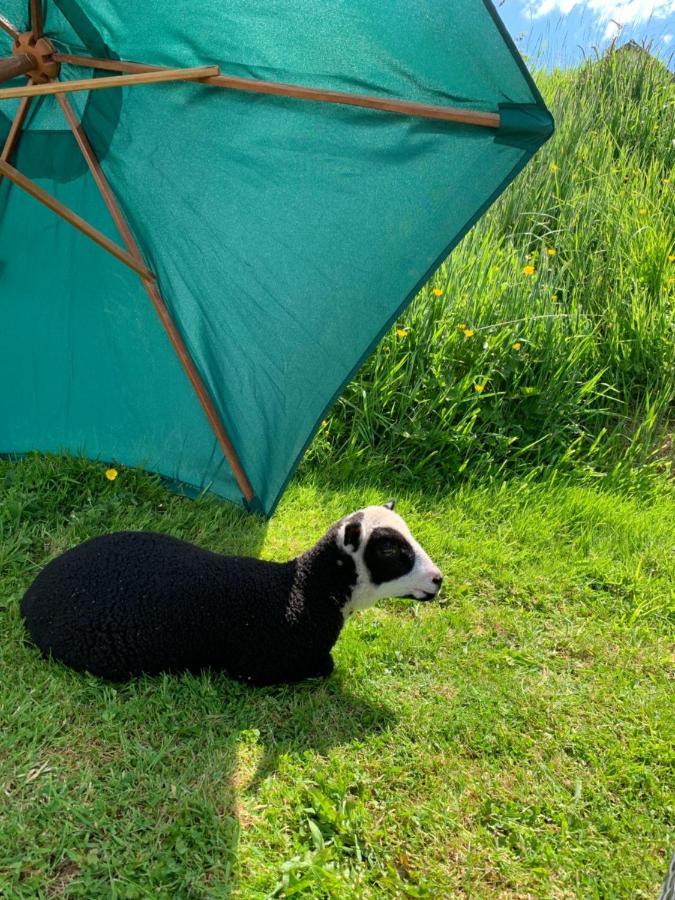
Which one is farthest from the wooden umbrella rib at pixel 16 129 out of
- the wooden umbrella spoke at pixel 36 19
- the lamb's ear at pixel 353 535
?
the lamb's ear at pixel 353 535

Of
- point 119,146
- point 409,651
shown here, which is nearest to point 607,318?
point 409,651

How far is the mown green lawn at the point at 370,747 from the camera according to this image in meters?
2.64

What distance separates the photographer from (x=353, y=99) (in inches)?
115

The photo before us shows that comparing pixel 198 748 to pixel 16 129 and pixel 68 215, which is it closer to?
pixel 68 215

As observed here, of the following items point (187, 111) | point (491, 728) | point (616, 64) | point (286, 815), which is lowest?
point (286, 815)

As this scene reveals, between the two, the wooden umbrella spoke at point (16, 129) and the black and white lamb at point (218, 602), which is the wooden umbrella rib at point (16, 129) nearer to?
the wooden umbrella spoke at point (16, 129)

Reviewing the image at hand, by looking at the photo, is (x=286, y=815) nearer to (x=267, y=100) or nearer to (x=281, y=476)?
(x=281, y=476)

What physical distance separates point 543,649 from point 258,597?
147cm

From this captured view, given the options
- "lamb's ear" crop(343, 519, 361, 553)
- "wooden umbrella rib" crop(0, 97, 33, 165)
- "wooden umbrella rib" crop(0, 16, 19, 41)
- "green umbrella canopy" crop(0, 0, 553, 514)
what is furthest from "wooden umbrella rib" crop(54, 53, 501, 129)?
"lamb's ear" crop(343, 519, 361, 553)

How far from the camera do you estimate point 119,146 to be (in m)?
3.63

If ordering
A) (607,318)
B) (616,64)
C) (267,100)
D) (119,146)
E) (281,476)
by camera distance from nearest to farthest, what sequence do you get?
(267,100), (119,146), (281,476), (607,318), (616,64)

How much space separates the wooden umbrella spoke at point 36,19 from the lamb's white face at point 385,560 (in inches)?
95.7

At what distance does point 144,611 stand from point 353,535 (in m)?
0.87

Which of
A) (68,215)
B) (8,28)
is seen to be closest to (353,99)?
(68,215)
